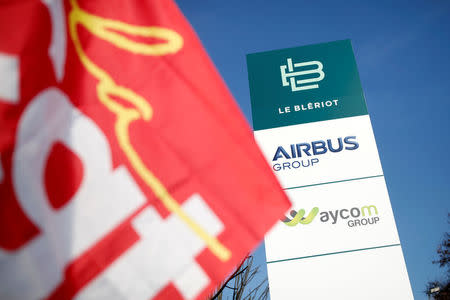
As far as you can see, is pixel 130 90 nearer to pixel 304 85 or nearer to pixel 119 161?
pixel 119 161

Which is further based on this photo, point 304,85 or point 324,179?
point 304,85

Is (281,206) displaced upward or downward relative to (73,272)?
upward

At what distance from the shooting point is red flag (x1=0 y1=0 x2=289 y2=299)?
2.74 feet

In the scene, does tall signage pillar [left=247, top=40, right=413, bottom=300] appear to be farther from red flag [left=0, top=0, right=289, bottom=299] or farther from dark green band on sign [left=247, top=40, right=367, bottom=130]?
red flag [left=0, top=0, right=289, bottom=299]

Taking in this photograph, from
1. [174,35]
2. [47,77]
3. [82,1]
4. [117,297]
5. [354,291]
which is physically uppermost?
[82,1]

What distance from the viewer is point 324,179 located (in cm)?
332

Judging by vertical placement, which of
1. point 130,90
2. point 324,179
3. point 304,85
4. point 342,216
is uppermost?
point 304,85

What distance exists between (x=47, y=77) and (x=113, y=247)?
56 cm

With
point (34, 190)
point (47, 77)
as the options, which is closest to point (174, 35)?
point (47, 77)

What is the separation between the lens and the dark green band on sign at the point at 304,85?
365cm

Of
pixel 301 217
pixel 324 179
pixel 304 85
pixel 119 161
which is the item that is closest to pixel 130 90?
pixel 119 161

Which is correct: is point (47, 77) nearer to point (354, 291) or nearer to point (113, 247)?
point (113, 247)

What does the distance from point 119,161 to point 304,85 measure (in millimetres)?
3191

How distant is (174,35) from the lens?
1171mm
